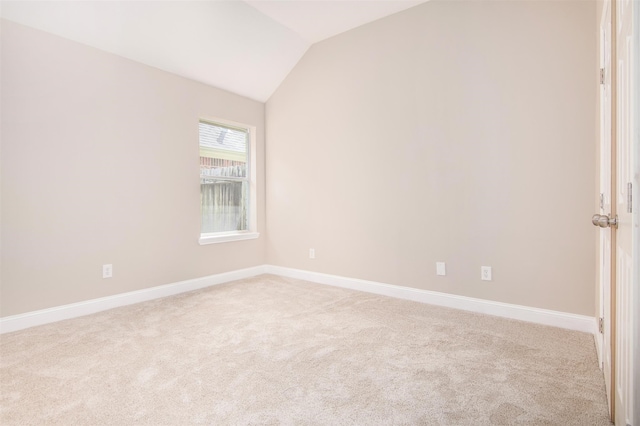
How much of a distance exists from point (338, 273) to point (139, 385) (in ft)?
8.14

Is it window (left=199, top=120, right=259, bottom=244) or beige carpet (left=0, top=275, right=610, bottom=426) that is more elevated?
window (left=199, top=120, right=259, bottom=244)

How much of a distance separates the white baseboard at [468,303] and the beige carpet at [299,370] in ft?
0.37

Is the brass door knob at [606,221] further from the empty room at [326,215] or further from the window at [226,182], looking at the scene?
the window at [226,182]

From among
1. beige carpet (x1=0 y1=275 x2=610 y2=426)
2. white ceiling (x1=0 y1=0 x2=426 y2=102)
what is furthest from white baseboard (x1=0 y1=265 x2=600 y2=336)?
white ceiling (x1=0 y1=0 x2=426 y2=102)

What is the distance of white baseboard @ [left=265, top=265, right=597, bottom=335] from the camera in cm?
257

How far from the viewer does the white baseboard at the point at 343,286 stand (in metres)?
2.61

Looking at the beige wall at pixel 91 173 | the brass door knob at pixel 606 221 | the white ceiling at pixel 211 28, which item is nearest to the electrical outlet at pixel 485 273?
the brass door knob at pixel 606 221

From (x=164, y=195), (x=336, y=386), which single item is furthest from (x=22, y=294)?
(x=336, y=386)

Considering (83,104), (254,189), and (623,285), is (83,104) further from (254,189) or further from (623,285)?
(623,285)

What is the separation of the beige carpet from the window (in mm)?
1412

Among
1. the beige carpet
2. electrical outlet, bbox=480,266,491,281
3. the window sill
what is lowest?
the beige carpet

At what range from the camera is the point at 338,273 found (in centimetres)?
399

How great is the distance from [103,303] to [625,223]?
146 inches

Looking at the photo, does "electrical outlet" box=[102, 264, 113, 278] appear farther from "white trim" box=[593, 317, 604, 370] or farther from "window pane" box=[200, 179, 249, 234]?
"white trim" box=[593, 317, 604, 370]
